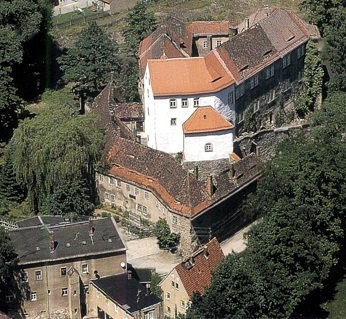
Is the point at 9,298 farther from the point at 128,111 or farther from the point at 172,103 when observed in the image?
the point at 128,111

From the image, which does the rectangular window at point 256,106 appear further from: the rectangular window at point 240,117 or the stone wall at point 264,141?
the stone wall at point 264,141

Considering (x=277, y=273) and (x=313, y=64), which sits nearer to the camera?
(x=277, y=273)

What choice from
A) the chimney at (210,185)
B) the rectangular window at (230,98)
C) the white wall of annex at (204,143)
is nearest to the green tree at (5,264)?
the chimney at (210,185)

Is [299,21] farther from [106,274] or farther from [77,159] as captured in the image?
[106,274]

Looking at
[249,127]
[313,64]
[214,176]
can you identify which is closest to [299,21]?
[313,64]

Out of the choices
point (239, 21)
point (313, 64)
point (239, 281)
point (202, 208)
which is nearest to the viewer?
point (239, 281)

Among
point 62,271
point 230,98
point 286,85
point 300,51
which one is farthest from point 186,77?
point 62,271
